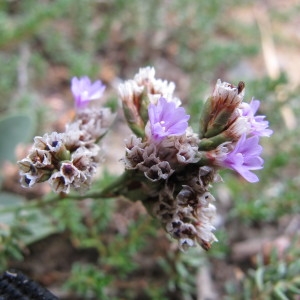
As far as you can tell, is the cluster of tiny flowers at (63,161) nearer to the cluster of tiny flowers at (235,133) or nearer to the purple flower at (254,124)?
the cluster of tiny flowers at (235,133)

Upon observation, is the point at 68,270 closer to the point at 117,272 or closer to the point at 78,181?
the point at 117,272

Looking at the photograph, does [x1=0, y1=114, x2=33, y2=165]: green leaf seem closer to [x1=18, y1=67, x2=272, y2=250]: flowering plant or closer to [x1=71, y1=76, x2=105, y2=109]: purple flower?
[x1=71, y1=76, x2=105, y2=109]: purple flower

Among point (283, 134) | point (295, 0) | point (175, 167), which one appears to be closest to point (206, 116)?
point (175, 167)

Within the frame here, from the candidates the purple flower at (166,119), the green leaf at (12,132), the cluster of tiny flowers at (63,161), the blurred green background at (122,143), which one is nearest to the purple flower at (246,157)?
the purple flower at (166,119)

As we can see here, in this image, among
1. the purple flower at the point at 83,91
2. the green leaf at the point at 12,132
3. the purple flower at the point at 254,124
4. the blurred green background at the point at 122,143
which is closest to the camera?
the purple flower at the point at 254,124

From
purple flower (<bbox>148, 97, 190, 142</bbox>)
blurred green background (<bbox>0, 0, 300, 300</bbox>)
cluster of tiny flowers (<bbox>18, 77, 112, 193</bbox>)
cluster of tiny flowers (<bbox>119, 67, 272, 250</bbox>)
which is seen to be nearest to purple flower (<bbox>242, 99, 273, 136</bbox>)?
cluster of tiny flowers (<bbox>119, 67, 272, 250</bbox>)

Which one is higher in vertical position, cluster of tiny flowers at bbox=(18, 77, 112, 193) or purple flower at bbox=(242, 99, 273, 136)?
purple flower at bbox=(242, 99, 273, 136)

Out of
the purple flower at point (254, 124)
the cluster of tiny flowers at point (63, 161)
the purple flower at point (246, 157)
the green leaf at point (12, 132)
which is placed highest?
the purple flower at point (254, 124)

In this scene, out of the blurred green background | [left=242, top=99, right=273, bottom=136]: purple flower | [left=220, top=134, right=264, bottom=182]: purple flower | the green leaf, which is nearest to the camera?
[left=220, top=134, right=264, bottom=182]: purple flower

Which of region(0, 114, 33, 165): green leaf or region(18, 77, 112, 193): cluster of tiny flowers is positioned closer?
region(18, 77, 112, 193): cluster of tiny flowers
